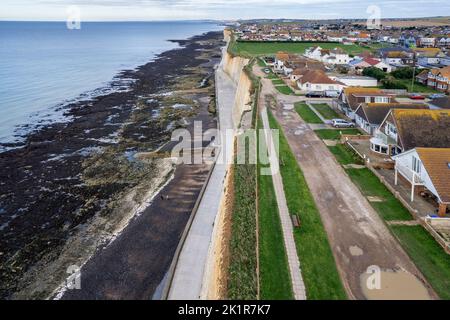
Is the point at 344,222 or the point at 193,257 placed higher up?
the point at 344,222

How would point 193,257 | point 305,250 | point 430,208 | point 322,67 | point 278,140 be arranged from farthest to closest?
point 322,67, point 278,140, point 430,208, point 193,257, point 305,250

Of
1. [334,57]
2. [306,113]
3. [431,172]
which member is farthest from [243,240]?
[334,57]

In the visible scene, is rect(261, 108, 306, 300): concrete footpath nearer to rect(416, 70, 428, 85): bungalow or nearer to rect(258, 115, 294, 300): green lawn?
rect(258, 115, 294, 300): green lawn

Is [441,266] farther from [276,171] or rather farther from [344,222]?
[276,171]

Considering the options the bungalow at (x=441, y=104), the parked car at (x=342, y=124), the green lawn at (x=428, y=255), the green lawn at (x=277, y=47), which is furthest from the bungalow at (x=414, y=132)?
the green lawn at (x=277, y=47)

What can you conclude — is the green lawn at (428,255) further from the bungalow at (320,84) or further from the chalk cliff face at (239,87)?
the bungalow at (320,84)

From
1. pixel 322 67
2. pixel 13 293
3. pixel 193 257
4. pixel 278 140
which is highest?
pixel 322 67

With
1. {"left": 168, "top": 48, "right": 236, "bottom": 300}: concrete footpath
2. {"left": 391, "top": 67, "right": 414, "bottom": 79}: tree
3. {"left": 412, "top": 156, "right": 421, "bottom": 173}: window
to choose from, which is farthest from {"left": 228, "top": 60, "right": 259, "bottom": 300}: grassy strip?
{"left": 391, "top": 67, "right": 414, "bottom": 79}: tree
